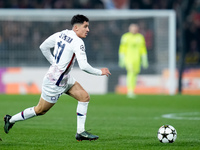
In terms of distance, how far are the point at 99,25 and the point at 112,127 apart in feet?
43.1

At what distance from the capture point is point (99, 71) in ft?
25.5

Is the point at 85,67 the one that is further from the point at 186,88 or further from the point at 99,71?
the point at 186,88

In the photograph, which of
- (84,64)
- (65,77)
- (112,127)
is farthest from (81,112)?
(112,127)

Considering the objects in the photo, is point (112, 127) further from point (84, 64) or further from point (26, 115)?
point (84, 64)

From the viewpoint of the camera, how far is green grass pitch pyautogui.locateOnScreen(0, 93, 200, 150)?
7520 millimetres

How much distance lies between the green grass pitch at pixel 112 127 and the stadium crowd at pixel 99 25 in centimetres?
638

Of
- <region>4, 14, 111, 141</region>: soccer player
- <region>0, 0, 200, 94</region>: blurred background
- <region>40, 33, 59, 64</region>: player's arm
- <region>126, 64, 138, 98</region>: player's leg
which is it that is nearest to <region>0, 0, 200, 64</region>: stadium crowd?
<region>0, 0, 200, 94</region>: blurred background

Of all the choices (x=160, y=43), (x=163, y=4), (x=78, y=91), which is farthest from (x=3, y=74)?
(x=78, y=91)

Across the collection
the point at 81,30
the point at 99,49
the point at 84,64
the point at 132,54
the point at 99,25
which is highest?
the point at 99,25

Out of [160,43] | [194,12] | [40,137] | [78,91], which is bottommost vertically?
[40,137]

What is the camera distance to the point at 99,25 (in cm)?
2292

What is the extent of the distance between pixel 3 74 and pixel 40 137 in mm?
13218

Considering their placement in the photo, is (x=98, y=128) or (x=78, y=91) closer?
(x=78, y=91)

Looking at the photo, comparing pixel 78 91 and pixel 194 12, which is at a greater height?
pixel 194 12
